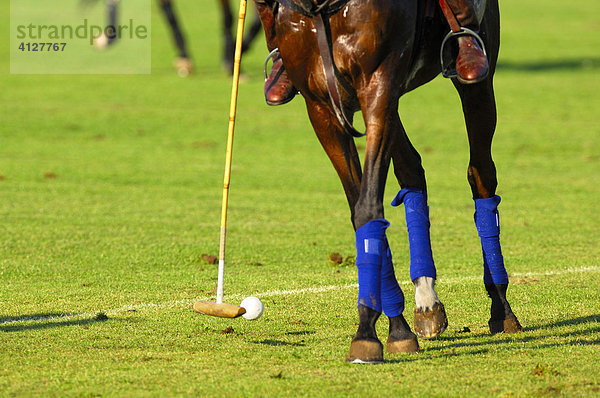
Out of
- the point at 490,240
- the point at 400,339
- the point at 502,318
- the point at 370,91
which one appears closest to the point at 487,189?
the point at 490,240

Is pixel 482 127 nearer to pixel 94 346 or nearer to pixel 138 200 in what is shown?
pixel 94 346

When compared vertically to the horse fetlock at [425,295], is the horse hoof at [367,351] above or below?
below

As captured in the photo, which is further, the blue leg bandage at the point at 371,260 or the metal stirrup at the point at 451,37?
the metal stirrup at the point at 451,37

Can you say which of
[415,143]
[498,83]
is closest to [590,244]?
[415,143]

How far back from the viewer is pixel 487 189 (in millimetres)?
7152

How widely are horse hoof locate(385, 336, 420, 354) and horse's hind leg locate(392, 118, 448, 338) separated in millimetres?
364

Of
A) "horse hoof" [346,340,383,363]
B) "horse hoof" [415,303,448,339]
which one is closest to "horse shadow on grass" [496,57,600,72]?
"horse hoof" [415,303,448,339]

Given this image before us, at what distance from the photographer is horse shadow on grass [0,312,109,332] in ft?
22.4

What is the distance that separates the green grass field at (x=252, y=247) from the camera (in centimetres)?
562

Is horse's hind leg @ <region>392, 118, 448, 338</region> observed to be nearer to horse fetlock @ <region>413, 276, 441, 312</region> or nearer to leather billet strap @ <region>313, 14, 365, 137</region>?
horse fetlock @ <region>413, 276, 441, 312</region>

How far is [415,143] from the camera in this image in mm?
18938

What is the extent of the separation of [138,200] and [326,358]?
7.86 m

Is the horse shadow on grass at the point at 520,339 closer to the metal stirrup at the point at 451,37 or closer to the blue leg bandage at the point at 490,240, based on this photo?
the blue leg bandage at the point at 490,240

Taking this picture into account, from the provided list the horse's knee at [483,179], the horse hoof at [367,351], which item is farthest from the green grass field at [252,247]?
the horse's knee at [483,179]
